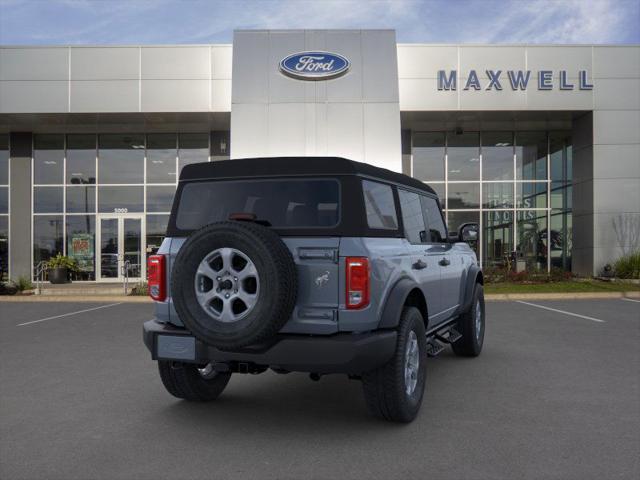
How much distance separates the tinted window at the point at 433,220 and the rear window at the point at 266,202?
1.69m

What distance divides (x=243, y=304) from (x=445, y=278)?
101 inches

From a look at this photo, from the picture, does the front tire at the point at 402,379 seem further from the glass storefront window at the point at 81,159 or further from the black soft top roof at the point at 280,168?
the glass storefront window at the point at 81,159

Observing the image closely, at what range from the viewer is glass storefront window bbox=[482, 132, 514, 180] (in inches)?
858

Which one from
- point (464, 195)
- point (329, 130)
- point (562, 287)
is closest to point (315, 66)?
point (329, 130)

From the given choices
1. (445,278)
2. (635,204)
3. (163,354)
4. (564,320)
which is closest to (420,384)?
(445,278)

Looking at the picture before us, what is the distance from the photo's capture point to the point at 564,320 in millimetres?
10547

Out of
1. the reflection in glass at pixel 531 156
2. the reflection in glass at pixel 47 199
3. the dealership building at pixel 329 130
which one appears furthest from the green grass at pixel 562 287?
the reflection in glass at pixel 47 199

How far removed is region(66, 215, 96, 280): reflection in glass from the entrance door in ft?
0.99

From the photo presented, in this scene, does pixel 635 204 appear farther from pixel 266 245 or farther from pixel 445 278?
pixel 266 245

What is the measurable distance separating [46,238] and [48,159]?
2903 mm

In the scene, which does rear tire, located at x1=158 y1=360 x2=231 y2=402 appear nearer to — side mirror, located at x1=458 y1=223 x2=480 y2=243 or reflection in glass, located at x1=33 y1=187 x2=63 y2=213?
side mirror, located at x1=458 y1=223 x2=480 y2=243

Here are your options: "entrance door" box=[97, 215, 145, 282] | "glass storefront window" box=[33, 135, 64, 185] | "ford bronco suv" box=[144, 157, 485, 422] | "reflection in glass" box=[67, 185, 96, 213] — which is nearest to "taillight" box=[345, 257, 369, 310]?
"ford bronco suv" box=[144, 157, 485, 422]

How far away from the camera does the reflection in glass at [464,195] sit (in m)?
21.7

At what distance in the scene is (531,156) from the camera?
2202 centimetres
